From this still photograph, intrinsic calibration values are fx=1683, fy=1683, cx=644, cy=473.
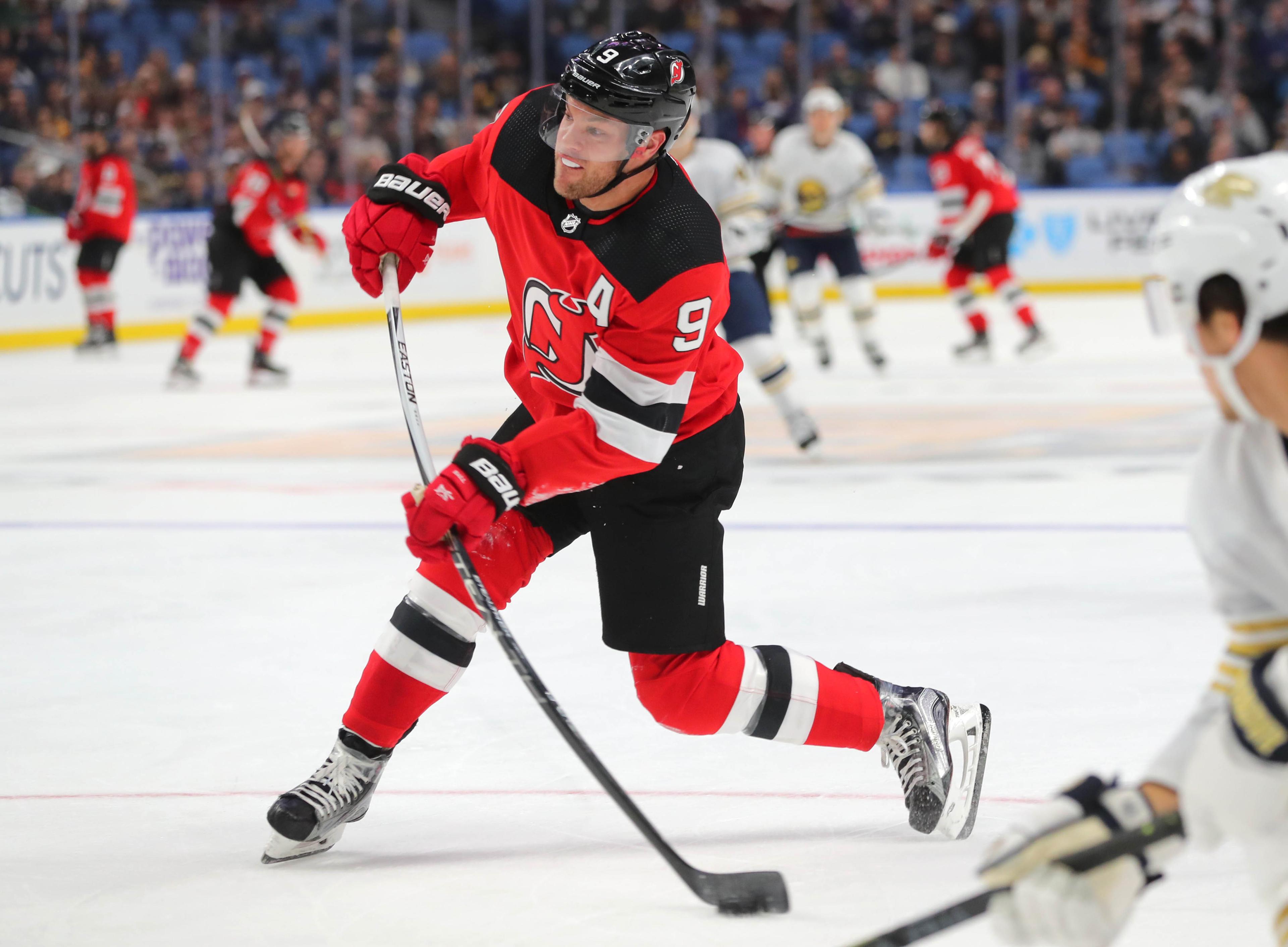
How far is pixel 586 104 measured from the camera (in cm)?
216

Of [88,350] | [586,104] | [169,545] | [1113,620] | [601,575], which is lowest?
[88,350]

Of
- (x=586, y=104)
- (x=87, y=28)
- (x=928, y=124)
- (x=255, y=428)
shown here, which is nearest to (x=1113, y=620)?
(x=586, y=104)

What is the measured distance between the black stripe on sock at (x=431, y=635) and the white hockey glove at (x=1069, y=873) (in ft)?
3.60

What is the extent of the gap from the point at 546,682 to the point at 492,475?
4.00 ft

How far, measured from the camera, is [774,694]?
2.33 meters

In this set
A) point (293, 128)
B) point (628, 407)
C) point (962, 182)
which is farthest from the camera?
point (962, 182)

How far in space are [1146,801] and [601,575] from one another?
1.07m

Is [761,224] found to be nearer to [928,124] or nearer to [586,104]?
[928,124]

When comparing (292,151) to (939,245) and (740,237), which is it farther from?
(740,237)

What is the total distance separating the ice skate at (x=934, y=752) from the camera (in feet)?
7.72

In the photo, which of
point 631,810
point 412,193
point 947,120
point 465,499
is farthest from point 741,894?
point 947,120

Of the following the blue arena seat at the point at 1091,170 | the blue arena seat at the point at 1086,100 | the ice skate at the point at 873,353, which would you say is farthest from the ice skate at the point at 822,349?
the blue arena seat at the point at 1086,100

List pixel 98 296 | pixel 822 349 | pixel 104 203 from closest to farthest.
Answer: pixel 822 349, pixel 104 203, pixel 98 296

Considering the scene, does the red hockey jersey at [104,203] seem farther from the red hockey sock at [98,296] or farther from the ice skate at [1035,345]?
the ice skate at [1035,345]
